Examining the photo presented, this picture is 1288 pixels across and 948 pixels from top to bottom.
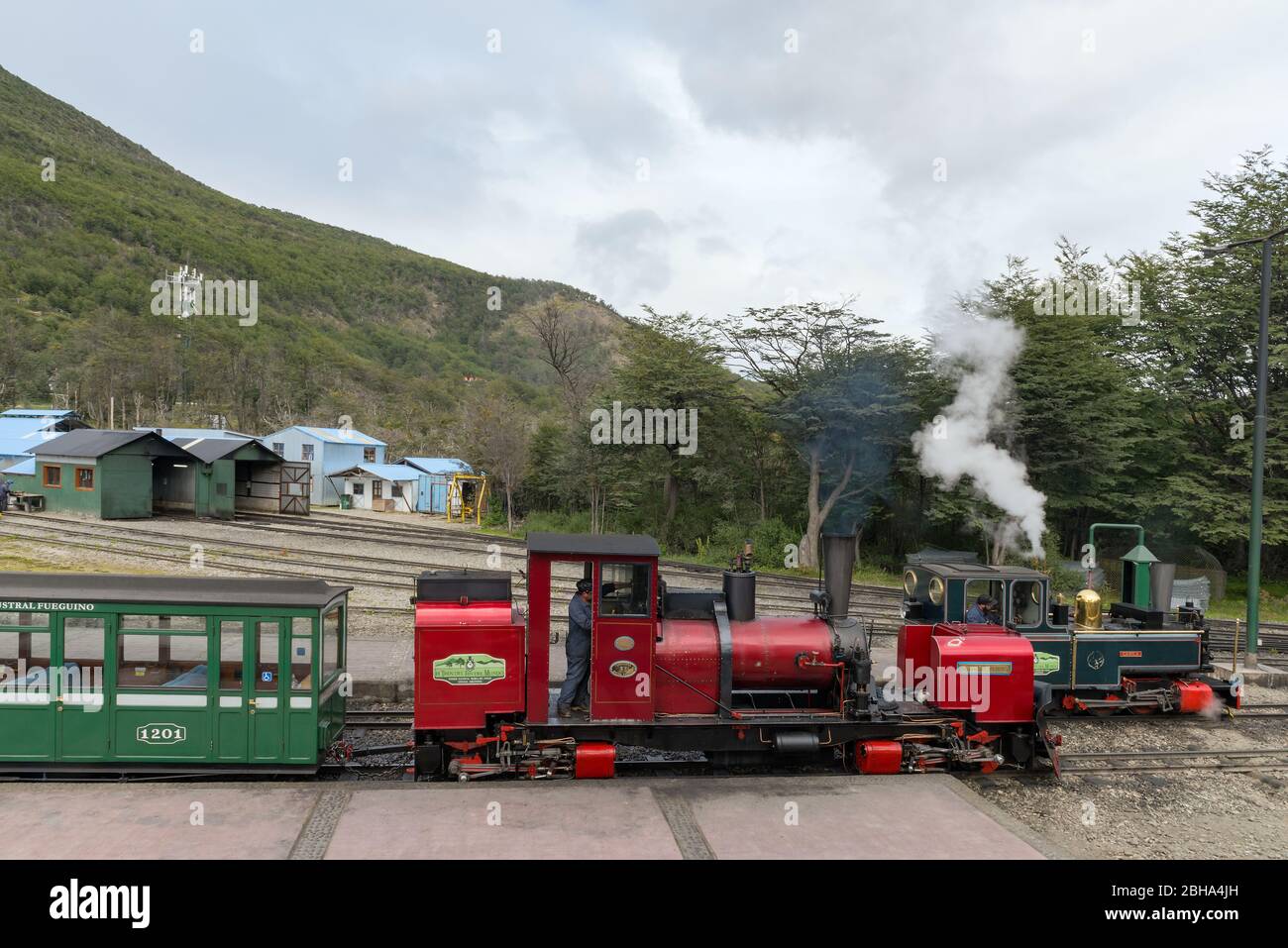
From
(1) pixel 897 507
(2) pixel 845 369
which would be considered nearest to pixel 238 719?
(2) pixel 845 369

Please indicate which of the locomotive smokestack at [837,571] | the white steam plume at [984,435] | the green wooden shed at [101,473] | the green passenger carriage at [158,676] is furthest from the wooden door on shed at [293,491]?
the locomotive smokestack at [837,571]

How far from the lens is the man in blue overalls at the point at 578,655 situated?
8.87 metres

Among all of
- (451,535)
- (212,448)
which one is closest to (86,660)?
(451,535)

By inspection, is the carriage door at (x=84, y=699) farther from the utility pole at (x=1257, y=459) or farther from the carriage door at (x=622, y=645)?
the utility pole at (x=1257, y=459)

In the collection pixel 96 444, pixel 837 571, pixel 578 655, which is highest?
pixel 96 444

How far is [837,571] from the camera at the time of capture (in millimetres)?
9938

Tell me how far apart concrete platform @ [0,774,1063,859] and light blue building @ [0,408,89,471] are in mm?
39446

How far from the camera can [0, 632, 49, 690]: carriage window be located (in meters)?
8.33

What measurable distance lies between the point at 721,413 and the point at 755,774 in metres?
23.2

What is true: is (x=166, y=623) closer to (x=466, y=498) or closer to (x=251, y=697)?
(x=251, y=697)

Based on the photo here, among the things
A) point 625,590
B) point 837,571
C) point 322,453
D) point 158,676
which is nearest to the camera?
point 158,676

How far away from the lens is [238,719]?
28.1 ft

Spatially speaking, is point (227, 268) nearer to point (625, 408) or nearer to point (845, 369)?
point (625, 408)

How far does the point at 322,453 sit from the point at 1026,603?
42392 mm
